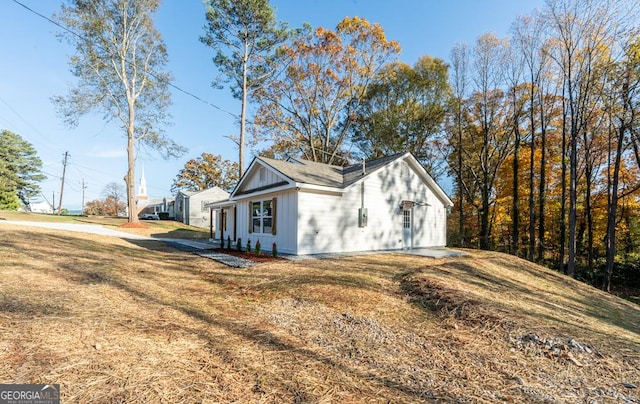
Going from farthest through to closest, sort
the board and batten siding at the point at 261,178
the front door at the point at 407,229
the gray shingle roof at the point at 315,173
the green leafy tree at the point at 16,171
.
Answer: the green leafy tree at the point at 16,171 < the front door at the point at 407,229 < the board and batten siding at the point at 261,178 < the gray shingle roof at the point at 315,173

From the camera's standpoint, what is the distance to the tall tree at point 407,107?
869 inches

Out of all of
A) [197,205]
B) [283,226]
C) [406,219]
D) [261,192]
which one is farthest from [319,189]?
[197,205]

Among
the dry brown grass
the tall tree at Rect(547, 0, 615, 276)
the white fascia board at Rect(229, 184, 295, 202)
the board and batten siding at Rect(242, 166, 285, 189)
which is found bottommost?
the dry brown grass

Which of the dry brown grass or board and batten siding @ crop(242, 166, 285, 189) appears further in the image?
board and batten siding @ crop(242, 166, 285, 189)

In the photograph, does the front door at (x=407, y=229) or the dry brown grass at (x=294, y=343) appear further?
the front door at (x=407, y=229)

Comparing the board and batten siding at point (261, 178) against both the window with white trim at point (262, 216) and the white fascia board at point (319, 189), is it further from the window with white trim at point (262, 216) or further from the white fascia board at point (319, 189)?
the white fascia board at point (319, 189)

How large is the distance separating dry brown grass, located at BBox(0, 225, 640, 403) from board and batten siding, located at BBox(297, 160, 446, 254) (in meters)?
5.36

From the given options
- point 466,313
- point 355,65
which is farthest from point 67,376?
point 355,65

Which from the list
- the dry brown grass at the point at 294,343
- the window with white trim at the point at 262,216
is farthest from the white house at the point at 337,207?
the dry brown grass at the point at 294,343

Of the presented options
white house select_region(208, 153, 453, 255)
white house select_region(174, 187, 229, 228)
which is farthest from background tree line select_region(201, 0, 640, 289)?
white house select_region(174, 187, 229, 228)

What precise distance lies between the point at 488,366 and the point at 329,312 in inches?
86.0

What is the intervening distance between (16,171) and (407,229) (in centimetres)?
5196

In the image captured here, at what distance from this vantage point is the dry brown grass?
247 centimetres

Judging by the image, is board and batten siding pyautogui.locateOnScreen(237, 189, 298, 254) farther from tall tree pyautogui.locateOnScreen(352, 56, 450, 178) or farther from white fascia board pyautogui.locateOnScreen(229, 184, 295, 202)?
tall tree pyautogui.locateOnScreen(352, 56, 450, 178)
